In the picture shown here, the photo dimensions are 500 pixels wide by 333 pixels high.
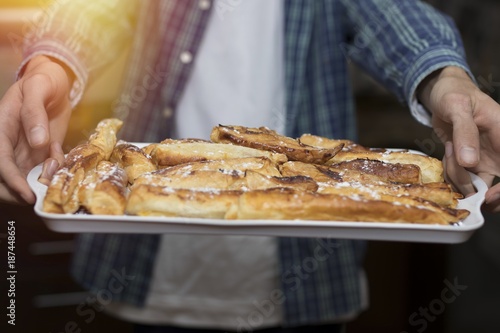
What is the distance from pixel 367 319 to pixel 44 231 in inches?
64.1

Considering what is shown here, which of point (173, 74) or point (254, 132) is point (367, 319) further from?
point (254, 132)

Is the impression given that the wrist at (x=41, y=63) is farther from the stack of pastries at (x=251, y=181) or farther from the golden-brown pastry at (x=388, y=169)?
the golden-brown pastry at (x=388, y=169)

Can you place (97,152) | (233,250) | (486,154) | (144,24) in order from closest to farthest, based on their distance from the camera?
(97,152) < (486,154) < (233,250) < (144,24)

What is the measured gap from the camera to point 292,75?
2.02 meters

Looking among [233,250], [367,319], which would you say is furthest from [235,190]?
[367,319]

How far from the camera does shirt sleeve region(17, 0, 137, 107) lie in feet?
5.50

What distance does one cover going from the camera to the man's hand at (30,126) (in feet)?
4.11

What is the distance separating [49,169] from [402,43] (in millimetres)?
1100

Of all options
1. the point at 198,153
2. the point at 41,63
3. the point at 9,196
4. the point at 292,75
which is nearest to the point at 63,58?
the point at 41,63

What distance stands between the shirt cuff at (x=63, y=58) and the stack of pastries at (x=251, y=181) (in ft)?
1.05

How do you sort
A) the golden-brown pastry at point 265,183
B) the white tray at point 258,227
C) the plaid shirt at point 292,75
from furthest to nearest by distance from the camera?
the plaid shirt at point 292,75 → the golden-brown pastry at point 265,183 → the white tray at point 258,227

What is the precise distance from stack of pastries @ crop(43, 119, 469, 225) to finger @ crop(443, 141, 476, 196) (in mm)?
45

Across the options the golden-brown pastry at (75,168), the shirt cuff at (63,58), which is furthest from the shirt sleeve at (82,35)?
the golden-brown pastry at (75,168)

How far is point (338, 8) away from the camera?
207cm
